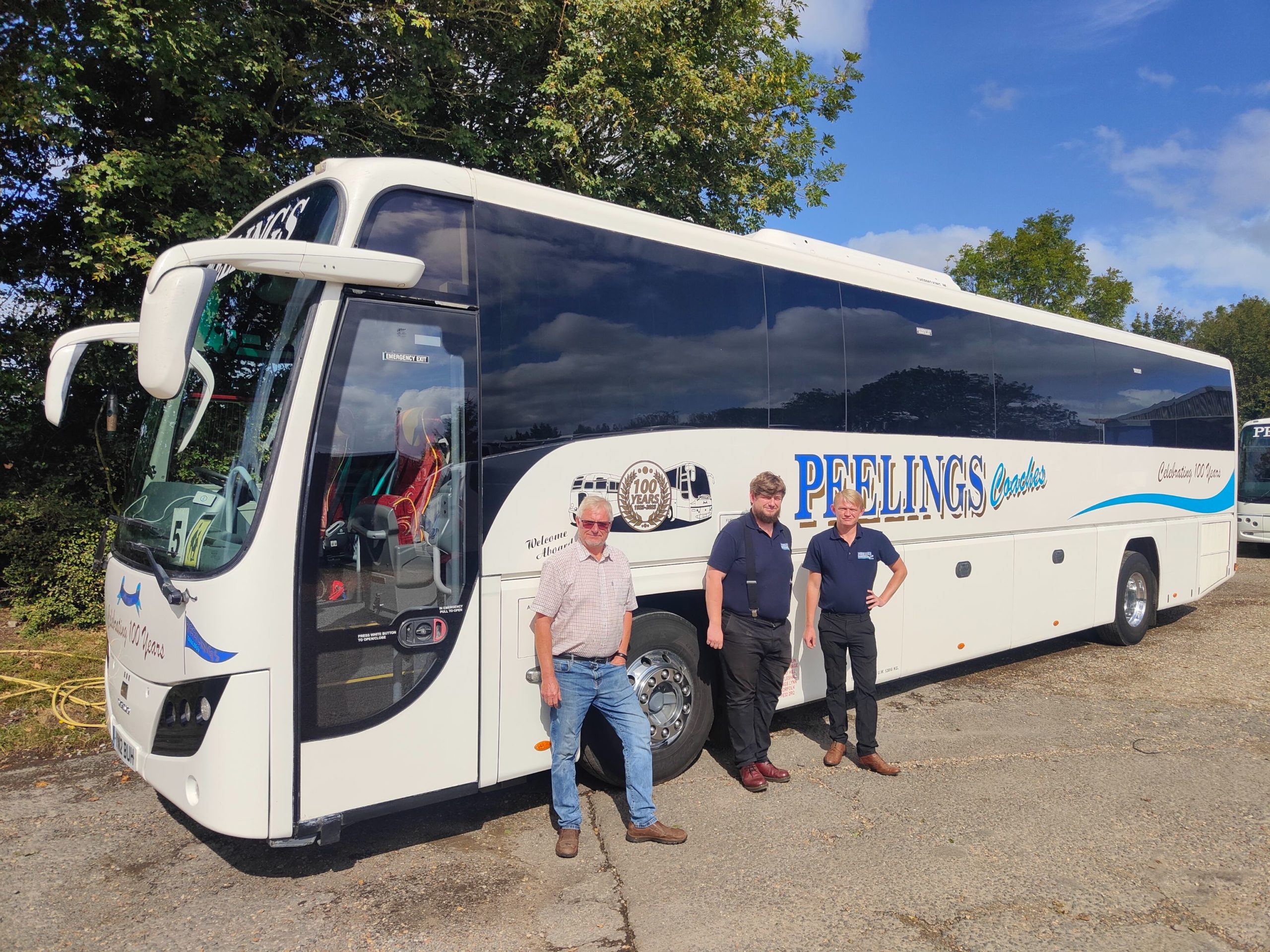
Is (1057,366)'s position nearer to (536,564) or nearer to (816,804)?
(816,804)

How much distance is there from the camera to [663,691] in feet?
17.5

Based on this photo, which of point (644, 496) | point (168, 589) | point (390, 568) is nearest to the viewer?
point (168, 589)

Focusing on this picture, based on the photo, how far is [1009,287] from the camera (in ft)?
83.3

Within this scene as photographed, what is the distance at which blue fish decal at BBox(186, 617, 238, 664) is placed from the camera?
11.9 ft

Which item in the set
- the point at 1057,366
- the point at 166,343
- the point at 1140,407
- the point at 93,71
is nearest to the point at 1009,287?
the point at 1140,407

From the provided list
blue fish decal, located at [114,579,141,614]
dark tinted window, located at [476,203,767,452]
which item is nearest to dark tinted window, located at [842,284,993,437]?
dark tinted window, located at [476,203,767,452]

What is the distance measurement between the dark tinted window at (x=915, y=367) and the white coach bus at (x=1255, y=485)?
15.8 meters

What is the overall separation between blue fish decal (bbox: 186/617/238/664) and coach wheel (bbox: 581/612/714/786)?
2146mm

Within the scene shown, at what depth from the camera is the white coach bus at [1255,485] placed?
62.4 feet

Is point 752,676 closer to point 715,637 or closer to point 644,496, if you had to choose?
point 715,637

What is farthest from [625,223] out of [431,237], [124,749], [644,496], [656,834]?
[124,749]

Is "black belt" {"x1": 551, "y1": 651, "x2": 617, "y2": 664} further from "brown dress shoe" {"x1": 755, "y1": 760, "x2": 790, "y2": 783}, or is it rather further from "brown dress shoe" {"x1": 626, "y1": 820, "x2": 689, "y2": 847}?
"brown dress shoe" {"x1": 755, "y1": 760, "x2": 790, "y2": 783}

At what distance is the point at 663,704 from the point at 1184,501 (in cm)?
849

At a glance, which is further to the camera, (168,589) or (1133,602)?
(1133,602)
